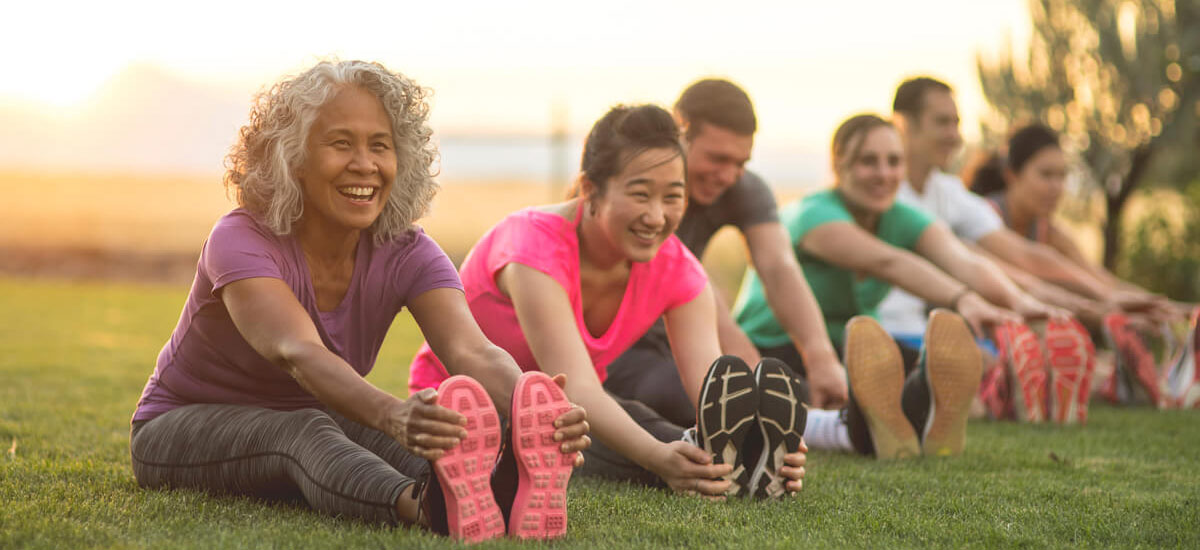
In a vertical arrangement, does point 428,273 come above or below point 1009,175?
below

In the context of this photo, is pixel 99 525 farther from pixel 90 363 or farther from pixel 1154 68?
pixel 1154 68

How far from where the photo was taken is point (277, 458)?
242cm

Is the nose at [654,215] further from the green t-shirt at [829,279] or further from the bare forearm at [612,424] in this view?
the green t-shirt at [829,279]

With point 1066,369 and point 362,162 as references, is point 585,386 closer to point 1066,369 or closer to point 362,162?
point 362,162

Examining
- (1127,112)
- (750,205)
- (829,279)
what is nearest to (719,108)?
(750,205)

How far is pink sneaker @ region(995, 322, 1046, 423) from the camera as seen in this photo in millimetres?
4570

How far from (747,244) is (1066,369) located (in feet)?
5.03

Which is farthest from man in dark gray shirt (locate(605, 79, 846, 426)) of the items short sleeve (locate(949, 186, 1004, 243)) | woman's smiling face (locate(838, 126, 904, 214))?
short sleeve (locate(949, 186, 1004, 243))

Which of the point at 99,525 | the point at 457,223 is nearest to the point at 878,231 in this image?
the point at 99,525

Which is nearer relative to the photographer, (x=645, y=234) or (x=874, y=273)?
(x=645, y=234)

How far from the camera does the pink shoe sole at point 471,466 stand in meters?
2.08

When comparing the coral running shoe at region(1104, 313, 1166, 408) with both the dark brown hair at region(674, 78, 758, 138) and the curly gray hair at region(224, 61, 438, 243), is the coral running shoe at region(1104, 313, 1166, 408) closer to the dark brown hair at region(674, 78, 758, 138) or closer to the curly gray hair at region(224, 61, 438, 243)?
the dark brown hair at region(674, 78, 758, 138)

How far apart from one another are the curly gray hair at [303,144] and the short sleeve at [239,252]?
0.04 meters

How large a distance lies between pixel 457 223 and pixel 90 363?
920cm
